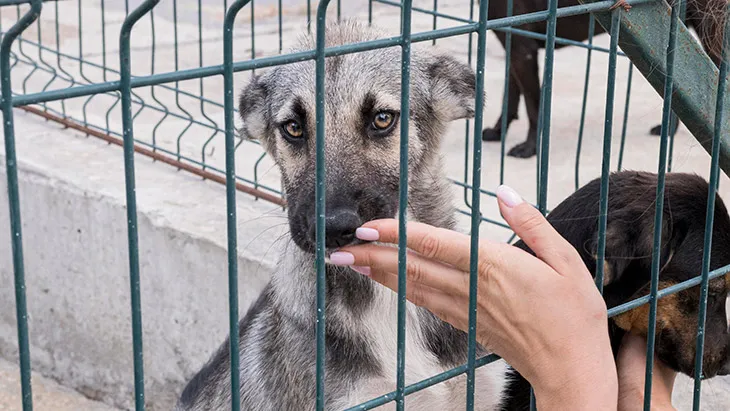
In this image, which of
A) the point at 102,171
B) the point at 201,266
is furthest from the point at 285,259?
the point at 102,171

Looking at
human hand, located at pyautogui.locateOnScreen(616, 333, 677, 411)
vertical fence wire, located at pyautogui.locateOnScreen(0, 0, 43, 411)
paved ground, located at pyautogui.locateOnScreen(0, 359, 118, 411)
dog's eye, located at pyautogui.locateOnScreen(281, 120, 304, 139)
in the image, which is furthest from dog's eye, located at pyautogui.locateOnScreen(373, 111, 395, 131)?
paved ground, located at pyautogui.locateOnScreen(0, 359, 118, 411)

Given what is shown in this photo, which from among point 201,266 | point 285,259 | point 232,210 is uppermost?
point 232,210

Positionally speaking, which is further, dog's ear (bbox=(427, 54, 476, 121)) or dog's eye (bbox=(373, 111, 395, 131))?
dog's ear (bbox=(427, 54, 476, 121))

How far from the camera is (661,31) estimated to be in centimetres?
201

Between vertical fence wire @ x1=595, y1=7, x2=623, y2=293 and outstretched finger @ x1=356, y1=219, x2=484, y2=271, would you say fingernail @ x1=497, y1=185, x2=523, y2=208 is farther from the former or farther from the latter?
vertical fence wire @ x1=595, y1=7, x2=623, y2=293

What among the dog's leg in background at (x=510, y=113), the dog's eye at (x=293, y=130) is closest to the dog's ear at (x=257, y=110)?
the dog's eye at (x=293, y=130)

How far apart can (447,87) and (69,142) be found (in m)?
3.22

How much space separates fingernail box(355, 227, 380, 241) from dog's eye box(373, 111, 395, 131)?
1.03m

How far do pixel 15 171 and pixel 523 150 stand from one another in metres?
5.33

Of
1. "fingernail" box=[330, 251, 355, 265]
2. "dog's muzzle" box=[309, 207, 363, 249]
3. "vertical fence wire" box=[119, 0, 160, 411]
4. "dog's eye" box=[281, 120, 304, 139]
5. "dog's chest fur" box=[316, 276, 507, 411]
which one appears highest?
"vertical fence wire" box=[119, 0, 160, 411]

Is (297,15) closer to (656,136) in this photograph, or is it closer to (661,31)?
(656,136)

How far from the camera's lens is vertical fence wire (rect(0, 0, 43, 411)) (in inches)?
48.8

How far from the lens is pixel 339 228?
2.23 metres

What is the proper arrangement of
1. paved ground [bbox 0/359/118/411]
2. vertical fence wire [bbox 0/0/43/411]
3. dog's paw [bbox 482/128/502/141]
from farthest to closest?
dog's paw [bbox 482/128/502/141]
paved ground [bbox 0/359/118/411]
vertical fence wire [bbox 0/0/43/411]
